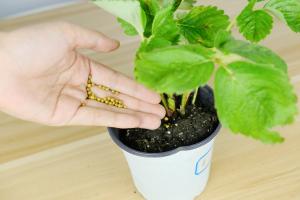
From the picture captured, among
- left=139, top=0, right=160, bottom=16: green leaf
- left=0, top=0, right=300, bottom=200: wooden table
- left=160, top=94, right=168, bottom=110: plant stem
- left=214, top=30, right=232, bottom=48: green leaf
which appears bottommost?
left=0, top=0, right=300, bottom=200: wooden table

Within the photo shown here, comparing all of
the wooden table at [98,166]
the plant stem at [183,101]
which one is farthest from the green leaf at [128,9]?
the wooden table at [98,166]

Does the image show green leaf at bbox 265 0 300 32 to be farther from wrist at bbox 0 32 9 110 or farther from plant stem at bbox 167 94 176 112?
wrist at bbox 0 32 9 110

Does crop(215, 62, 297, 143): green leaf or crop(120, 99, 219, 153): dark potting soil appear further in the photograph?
crop(120, 99, 219, 153): dark potting soil

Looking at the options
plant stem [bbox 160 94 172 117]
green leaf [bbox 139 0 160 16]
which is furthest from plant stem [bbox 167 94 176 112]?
green leaf [bbox 139 0 160 16]

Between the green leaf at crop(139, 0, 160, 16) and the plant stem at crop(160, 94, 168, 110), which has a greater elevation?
the green leaf at crop(139, 0, 160, 16)

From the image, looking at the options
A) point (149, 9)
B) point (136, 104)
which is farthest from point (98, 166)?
point (149, 9)

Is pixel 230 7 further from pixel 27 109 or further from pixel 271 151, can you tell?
pixel 27 109

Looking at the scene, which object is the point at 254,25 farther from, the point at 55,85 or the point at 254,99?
the point at 55,85
